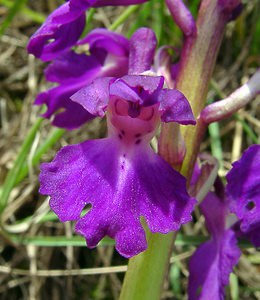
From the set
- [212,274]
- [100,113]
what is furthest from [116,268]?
[100,113]

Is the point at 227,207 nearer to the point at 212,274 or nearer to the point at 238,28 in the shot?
the point at 212,274

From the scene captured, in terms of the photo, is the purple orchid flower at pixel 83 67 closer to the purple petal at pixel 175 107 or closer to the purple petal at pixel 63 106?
the purple petal at pixel 63 106

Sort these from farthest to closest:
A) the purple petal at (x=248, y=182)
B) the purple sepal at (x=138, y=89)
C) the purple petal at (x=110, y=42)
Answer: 1. the purple petal at (x=110, y=42)
2. the purple petal at (x=248, y=182)
3. the purple sepal at (x=138, y=89)

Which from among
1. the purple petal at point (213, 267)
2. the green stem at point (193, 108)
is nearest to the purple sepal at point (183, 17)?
the green stem at point (193, 108)

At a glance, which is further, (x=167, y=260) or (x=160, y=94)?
(x=167, y=260)

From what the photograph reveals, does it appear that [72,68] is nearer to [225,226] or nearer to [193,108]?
[193,108]

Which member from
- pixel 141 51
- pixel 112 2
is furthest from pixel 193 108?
pixel 112 2
